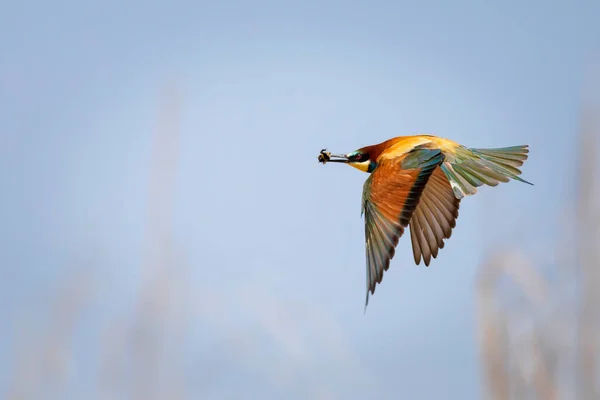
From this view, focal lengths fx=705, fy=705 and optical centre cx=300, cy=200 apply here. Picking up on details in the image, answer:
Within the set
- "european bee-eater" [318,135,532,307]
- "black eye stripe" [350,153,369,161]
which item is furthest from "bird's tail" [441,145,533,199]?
"black eye stripe" [350,153,369,161]

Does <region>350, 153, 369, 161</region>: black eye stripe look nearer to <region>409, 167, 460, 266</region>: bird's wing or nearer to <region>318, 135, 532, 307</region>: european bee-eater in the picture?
<region>318, 135, 532, 307</region>: european bee-eater

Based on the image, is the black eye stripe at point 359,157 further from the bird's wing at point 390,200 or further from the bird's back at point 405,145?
the bird's wing at point 390,200

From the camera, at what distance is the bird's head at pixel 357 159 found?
6.67ft

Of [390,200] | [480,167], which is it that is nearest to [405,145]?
[480,167]

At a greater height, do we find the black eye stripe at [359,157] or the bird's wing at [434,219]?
the black eye stripe at [359,157]

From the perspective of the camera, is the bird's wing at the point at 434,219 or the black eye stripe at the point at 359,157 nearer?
the bird's wing at the point at 434,219

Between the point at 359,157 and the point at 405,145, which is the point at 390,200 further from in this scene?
the point at 359,157

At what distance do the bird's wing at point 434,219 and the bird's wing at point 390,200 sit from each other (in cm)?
13

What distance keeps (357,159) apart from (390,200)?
A: 54cm

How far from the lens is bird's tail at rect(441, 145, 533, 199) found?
70.2 inches

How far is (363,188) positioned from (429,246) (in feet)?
0.73

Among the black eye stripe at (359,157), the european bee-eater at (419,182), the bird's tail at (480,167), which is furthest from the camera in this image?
the black eye stripe at (359,157)

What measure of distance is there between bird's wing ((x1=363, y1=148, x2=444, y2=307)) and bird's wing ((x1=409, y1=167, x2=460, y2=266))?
13 centimetres

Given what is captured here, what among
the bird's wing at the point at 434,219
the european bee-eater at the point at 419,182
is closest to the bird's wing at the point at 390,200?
the european bee-eater at the point at 419,182
